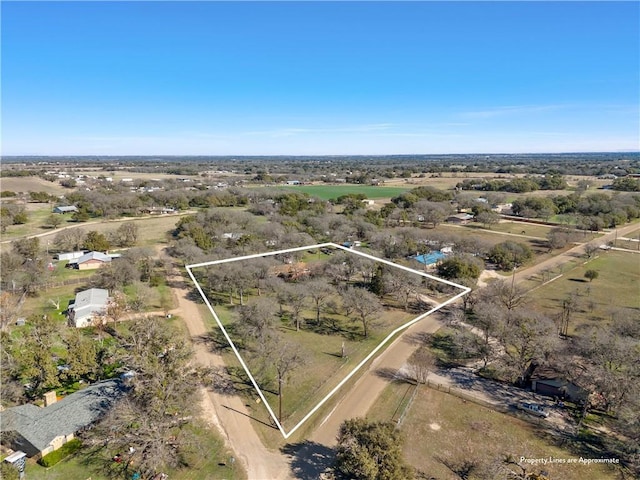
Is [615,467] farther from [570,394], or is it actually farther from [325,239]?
[325,239]

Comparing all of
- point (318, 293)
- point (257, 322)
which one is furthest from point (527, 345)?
point (257, 322)

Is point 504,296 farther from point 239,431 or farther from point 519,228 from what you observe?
point 519,228

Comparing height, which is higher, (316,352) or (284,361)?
(284,361)

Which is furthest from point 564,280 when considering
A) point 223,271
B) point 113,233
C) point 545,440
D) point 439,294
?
point 113,233

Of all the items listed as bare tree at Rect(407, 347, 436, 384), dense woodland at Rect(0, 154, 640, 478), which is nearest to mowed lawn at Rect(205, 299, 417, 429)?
dense woodland at Rect(0, 154, 640, 478)

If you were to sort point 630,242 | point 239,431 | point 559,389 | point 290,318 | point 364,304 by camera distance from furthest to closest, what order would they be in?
1. point 630,242
2. point 290,318
3. point 364,304
4. point 559,389
5. point 239,431

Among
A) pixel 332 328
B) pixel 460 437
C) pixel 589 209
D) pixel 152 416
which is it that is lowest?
pixel 460 437

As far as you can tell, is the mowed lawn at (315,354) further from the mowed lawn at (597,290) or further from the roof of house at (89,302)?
the mowed lawn at (597,290)
